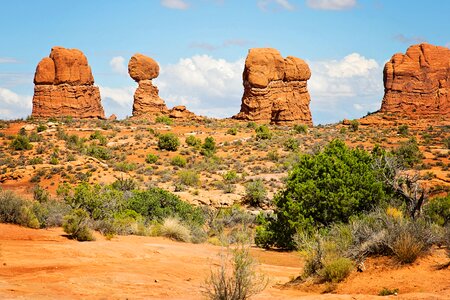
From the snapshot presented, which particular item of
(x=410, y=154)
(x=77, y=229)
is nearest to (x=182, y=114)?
(x=410, y=154)

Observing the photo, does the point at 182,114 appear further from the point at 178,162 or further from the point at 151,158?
the point at 178,162

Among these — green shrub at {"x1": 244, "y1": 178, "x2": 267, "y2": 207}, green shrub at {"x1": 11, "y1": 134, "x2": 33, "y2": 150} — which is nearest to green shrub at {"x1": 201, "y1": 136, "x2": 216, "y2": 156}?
green shrub at {"x1": 11, "y1": 134, "x2": 33, "y2": 150}

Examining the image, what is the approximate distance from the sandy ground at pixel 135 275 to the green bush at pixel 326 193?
3562 millimetres

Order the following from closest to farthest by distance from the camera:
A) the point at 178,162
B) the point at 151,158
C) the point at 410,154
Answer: the point at 410,154
the point at 178,162
the point at 151,158

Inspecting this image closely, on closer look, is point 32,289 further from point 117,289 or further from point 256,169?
point 256,169

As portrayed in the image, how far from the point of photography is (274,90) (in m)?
66.8

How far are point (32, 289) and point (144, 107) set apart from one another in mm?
61067

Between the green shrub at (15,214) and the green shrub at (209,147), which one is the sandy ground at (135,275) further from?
the green shrub at (209,147)

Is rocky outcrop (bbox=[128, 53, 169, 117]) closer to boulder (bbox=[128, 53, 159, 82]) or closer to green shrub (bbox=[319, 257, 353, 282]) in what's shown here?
boulder (bbox=[128, 53, 159, 82])

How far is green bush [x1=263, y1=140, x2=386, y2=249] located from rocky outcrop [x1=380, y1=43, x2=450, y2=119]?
51.1m

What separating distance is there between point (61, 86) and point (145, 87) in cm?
972

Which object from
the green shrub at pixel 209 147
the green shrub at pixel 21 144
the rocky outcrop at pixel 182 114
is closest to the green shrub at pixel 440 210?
the green shrub at pixel 209 147

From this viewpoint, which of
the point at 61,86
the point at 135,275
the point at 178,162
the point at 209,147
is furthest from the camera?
the point at 61,86

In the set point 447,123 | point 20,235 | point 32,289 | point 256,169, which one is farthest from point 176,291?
point 447,123
